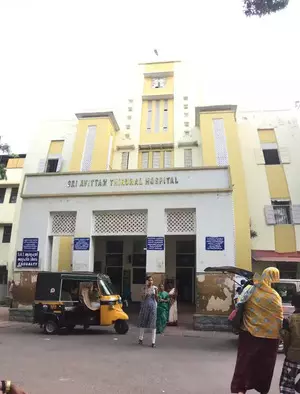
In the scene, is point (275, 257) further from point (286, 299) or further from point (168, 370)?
point (168, 370)

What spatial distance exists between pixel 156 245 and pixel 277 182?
26.2 ft

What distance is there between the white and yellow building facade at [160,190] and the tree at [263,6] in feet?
23.2

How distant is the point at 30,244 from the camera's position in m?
13.1

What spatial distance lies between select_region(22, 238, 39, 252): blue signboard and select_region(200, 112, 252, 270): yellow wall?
7979mm

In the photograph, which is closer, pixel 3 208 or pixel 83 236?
pixel 83 236

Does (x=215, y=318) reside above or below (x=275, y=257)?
below

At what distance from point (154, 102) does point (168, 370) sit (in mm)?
17174

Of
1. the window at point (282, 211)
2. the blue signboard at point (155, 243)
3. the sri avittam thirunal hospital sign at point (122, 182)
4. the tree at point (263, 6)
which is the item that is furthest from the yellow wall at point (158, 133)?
the tree at point (263, 6)

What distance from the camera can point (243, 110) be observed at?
2016 cm

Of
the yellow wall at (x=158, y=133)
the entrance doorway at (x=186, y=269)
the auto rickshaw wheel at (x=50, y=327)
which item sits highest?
the yellow wall at (x=158, y=133)

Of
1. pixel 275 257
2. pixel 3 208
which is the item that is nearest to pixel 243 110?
pixel 275 257

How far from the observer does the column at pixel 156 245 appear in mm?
12312

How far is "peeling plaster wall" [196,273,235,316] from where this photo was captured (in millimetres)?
11602

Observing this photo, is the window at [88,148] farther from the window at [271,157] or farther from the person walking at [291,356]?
the person walking at [291,356]
